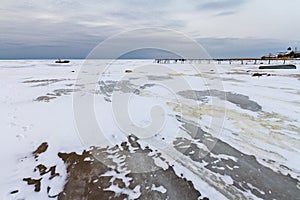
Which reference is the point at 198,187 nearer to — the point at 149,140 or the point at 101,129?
the point at 149,140

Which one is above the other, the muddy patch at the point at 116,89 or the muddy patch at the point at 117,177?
the muddy patch at the point at 116,89

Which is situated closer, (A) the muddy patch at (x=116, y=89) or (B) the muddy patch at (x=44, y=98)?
(B) the muddy patch at (x=44, y=98)

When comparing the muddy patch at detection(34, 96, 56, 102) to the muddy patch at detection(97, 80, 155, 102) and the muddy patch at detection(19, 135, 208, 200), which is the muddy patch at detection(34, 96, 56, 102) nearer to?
the muddy patch at detection(97, 80, 155, 102)

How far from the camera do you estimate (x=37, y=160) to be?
3.74 metres

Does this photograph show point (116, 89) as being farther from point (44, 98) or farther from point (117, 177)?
point (117, 177)

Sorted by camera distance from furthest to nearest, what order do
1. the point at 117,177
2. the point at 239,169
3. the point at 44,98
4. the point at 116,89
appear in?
the point at 116,89 → the point at 44,98 → the point at 239,169 → the point at 117,177

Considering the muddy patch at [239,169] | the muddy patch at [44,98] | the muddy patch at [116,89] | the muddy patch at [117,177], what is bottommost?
the muddy patch at [117,177]

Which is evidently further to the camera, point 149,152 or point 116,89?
point 116,89

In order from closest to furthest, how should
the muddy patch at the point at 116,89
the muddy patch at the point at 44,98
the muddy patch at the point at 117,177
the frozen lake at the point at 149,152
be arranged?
1. the muddy patch at the point at 117,177
2. the frozen lake at the point at 149,152
3. the muddy patch at the point at 44,98
4. the muddy patch at the point at 116,89

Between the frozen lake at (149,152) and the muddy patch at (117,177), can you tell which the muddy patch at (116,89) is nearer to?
the frozen lake at (149,152)

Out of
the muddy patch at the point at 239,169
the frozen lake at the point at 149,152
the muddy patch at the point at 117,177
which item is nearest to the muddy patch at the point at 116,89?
the frozen lake at the point at 149,152

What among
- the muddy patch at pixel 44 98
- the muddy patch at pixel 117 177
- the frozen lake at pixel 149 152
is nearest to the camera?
the muddy patch at pixel 117 177

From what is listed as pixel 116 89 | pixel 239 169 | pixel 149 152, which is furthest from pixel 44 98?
pixel 239 169

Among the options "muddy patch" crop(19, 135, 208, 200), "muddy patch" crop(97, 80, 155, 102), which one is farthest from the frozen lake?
"muddy patch" crop(97, 80, 155, 102)
